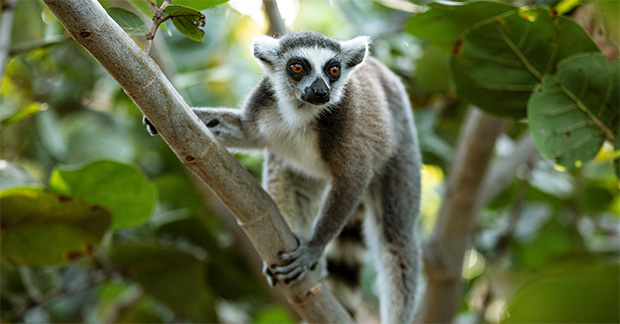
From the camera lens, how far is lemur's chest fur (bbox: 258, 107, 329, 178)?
7.87 feet

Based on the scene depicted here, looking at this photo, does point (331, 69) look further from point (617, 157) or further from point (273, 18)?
point (617, 157)

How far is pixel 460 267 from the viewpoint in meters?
3.22

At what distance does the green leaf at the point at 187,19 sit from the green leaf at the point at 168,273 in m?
1.56

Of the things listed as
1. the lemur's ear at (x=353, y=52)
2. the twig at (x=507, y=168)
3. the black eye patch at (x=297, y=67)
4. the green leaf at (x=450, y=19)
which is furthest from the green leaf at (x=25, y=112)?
the twig at (x=507, y=168)

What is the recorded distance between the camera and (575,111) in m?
2.23

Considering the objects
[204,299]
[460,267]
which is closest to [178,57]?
[204,299]

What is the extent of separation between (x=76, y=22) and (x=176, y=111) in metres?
0.36

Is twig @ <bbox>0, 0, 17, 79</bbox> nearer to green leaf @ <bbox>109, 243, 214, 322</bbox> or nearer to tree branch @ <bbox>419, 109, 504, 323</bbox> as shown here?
green leaf @ <bbox>109, 243, 214, 322</bbox>

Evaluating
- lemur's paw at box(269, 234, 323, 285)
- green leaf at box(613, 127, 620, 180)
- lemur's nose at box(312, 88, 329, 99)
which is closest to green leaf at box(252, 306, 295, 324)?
lemur's paw at box(269, 234, 323, 285)

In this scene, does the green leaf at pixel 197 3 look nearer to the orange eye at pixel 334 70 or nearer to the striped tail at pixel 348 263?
the orange eye at pixel 334 70

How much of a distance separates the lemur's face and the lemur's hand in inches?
22.5

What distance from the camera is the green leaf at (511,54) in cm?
226

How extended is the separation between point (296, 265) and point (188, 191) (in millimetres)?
1782

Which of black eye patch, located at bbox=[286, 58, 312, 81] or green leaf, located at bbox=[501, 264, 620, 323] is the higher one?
green leaf, located at bbox=[501, 264, 620, 323]
